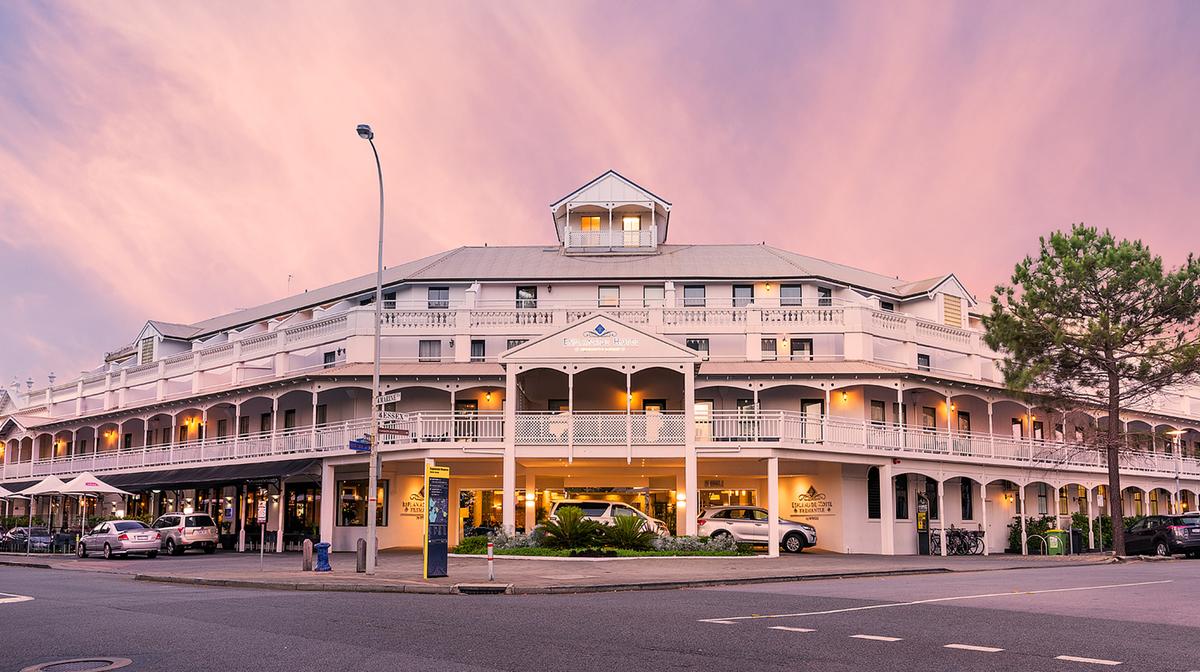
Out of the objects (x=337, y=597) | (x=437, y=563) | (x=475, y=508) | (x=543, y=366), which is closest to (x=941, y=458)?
(x=543, y=366)

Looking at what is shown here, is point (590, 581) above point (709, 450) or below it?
below

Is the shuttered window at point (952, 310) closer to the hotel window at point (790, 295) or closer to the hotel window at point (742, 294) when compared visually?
the hotel window at point (790, 295)

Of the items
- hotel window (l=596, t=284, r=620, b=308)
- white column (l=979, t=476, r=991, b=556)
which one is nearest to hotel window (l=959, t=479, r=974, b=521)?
white column (l=979, t=476, r=991, b=556)

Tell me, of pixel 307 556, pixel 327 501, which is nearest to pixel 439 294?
pixel 327 501

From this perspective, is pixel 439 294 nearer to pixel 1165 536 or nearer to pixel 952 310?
pixel 952 310

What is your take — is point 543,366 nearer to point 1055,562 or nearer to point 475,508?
point 475,508

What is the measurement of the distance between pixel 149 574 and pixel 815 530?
866 inches

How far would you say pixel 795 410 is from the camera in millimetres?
38750

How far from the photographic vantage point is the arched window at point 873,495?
122ft

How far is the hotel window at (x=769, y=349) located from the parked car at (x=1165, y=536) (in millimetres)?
14227

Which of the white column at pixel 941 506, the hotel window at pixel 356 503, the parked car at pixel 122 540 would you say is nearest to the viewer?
the parked car at pixel 122 540

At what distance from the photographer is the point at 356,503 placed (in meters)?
40.3

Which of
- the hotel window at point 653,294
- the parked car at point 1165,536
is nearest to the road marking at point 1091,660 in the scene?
the parked car at point 1165,536

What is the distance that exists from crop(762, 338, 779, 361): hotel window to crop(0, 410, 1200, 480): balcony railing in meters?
2.59
